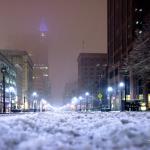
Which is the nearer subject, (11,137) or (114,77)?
(11,137)

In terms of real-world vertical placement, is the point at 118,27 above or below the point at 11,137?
above

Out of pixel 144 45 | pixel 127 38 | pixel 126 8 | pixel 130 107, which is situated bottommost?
pixel 130 107

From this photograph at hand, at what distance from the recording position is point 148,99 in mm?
107000

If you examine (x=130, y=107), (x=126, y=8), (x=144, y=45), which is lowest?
(x=130, y=107)

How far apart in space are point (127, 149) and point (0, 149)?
5.53ft

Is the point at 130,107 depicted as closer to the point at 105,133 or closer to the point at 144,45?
the point at 144,45

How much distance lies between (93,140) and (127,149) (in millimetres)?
1024

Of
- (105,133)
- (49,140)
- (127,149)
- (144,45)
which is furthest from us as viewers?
(144,45)

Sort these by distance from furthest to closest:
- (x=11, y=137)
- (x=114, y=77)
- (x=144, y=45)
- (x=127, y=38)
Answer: (x=114, y=77)
(x=127, y=38)
(x=144, y=45)
(x=11, y=137)

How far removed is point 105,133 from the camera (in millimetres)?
7066

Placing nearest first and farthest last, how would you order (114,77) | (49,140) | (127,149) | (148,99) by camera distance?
(127,149), (49,140), (148,99), (114,77)

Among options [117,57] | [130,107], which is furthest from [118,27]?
[130,107]

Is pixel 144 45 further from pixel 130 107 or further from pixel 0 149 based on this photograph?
pixel 0 149

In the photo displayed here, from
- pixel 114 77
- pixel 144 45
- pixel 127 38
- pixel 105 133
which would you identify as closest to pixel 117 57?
pixel 114 77
